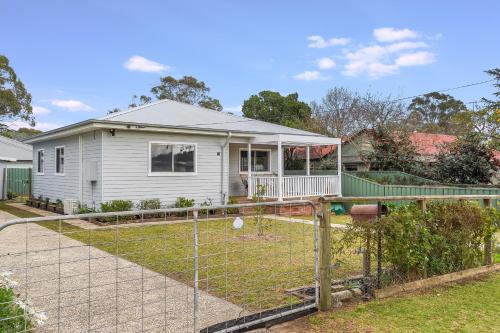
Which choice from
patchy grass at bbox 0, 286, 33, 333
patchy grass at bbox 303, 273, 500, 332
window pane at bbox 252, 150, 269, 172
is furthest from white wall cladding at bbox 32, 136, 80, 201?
patchy grass at bbox 303, 273, 500, 332

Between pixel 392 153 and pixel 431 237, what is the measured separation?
16.6 metres

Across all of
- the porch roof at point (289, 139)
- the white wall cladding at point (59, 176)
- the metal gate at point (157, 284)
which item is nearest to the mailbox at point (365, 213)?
the metal gate at point (157, 284)

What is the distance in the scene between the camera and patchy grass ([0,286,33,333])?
296 cm

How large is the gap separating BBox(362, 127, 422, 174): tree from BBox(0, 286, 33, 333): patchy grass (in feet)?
63.3

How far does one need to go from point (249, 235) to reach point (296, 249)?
1712mm

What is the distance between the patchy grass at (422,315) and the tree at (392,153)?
16.0m

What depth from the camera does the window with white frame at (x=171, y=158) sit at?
13508mm

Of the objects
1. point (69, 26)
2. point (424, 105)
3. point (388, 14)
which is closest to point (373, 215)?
point (388, 14)

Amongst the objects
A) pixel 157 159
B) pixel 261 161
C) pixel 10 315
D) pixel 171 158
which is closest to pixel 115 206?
pixel 157 159

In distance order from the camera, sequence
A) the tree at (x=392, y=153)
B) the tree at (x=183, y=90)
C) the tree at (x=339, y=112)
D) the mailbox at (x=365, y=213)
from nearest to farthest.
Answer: the mailbox at (x=365, y=213) → the tree at (x=392, y=153) → the tree at (x=339, y=112) → the tree at (x=183, y=90)

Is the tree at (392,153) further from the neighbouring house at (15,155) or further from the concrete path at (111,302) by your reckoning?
the neighbouring house at (15,155)

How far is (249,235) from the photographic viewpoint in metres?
9.30

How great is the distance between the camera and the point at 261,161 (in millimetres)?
18422

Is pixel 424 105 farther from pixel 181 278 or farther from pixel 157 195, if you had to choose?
pixel 181 278
